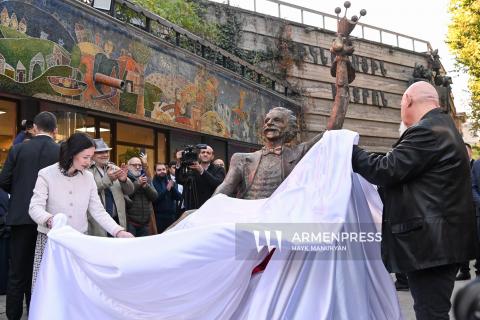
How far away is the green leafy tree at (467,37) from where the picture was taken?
1991 cm

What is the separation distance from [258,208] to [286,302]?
73 centimetres

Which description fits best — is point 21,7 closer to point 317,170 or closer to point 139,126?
point 139,126

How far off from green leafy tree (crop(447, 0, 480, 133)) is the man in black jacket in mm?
17636

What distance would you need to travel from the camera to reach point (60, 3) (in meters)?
10.0

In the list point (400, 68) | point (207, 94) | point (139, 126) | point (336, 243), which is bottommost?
point (336, 243)

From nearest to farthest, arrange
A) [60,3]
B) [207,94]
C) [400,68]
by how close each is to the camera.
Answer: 1. [60,3]
2. [207,94]
3. [400,68]

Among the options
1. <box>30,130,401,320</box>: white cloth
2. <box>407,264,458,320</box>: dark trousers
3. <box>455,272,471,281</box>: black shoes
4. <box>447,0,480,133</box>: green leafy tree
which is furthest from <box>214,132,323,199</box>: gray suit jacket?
<box>447,0,480,133</box>: green leafy tree

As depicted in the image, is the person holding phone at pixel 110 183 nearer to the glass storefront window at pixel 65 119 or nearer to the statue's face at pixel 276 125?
the statue's face at pixel 276 125

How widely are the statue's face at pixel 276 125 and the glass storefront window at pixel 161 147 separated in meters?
11.4

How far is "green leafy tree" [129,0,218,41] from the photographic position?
16.1 meters

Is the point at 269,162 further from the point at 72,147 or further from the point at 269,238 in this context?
the point at 72,147

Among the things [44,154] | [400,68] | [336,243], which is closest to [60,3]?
[44,154]

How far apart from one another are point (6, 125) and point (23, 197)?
5.57 metres

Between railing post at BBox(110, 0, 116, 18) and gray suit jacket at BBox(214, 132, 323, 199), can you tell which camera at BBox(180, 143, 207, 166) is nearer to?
gray suit jacket at BBox(214, 132, 323, 199)
